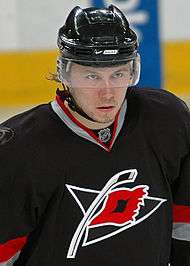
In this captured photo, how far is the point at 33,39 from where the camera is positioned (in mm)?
3834

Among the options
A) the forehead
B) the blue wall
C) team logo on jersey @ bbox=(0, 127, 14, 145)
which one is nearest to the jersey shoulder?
team logo on jersey @ bbox=(0, 127, 14, 145)

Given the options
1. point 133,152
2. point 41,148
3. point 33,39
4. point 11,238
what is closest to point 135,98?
point 133,152

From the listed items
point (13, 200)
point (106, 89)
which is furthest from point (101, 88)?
point (13, 200)

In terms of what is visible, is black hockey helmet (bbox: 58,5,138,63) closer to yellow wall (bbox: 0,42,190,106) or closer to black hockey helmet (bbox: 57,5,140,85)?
black hockey helmet (bbox: 57,5,140,85)

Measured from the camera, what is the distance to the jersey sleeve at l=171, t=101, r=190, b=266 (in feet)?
4.87

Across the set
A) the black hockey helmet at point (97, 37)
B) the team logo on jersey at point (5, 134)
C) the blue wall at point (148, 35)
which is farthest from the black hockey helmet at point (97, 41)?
the blue wall at point (148, 35)

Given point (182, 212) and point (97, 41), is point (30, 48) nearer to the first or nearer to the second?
point (182, 212)

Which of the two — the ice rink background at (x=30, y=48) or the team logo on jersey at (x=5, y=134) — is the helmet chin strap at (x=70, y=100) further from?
the ice rink background at (x=30, y=48)

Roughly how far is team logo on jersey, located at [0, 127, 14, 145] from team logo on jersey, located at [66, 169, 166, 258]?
0.14m

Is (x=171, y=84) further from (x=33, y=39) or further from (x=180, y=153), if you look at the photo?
(x=180, y=153)

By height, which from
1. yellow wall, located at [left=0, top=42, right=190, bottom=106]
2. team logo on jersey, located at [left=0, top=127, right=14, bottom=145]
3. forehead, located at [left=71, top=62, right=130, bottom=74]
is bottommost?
yellow wall, located at [left=0, top=42, right=190, bottom=106]

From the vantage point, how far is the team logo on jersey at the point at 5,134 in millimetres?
1337

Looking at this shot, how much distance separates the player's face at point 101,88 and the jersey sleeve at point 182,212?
7.2 inches

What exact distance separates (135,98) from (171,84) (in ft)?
8.30
